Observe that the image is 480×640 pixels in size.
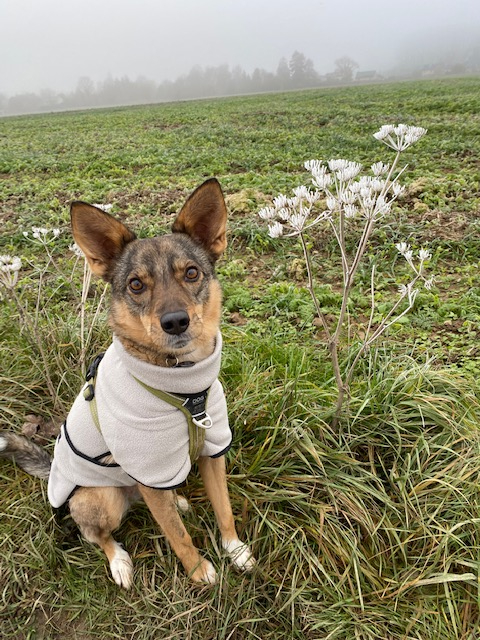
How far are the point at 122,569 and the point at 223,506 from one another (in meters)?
0.74

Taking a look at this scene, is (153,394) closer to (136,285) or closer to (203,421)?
(203,421)

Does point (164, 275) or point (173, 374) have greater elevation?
point (164, 275)

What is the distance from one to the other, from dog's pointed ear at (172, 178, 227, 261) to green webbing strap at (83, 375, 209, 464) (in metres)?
0.96

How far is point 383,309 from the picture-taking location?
4.74m

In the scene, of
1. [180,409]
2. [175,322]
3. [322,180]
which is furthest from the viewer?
[322,180]

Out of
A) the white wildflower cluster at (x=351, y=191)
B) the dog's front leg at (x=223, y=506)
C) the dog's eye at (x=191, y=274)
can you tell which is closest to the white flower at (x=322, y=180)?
the white wildflower cluster at (x=351, y=191)

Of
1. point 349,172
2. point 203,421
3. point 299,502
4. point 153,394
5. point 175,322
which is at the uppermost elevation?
point 349,172

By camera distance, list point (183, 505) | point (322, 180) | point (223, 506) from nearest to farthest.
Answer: point (322, 180) → point (223, 506) → point (183, 505)

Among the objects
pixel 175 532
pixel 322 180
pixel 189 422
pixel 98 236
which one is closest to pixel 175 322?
pixel 189 422

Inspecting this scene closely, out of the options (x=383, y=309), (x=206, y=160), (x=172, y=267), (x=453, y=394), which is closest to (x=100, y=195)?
(x=206, y=160)

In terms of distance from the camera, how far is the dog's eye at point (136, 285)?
2379 millimetres

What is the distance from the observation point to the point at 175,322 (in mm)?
2119

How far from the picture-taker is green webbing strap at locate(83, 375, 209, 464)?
218 cm

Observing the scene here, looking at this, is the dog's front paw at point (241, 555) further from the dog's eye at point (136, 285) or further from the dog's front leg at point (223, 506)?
the dog's eye at point (136, 285)
